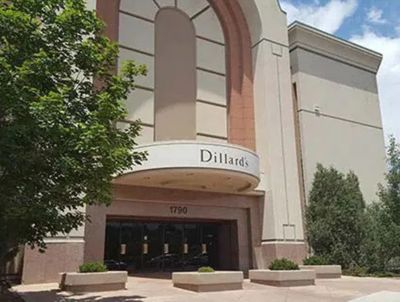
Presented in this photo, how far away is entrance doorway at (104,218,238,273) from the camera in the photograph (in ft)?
77.8

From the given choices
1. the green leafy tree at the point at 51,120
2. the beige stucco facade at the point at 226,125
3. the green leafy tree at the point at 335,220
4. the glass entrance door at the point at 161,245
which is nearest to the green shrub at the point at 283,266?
the beige stucco facade at the point at 226,125

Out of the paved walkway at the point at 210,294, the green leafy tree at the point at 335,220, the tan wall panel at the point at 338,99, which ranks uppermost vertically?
the tan wall panel at the point at 338,99

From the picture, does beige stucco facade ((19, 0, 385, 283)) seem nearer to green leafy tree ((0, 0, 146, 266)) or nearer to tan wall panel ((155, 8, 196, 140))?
tan wall panel ((155, 8, 196, 140))

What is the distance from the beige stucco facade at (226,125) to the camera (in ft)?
67.4

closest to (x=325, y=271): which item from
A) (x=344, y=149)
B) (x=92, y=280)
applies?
(x=92, y=280)

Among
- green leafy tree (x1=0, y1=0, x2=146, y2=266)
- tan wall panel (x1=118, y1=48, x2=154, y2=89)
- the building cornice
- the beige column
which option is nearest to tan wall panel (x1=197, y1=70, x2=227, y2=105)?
the beige column

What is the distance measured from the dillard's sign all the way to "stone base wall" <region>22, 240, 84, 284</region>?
254 inches

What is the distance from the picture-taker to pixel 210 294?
14727 mm

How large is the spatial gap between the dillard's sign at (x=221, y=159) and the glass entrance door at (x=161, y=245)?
23.6ft

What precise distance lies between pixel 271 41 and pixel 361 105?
10076 mm

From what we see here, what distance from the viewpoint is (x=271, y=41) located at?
27188mm

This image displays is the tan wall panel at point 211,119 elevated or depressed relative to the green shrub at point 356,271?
elevated

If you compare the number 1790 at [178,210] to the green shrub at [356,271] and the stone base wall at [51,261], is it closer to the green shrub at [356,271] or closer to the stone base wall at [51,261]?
the stone base wall at [51,261]

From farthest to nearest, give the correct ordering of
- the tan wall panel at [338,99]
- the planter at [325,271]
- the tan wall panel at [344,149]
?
the tan wall panel at [338,99] → the tan wall panel at [344,149] → the planter at [325,271]
